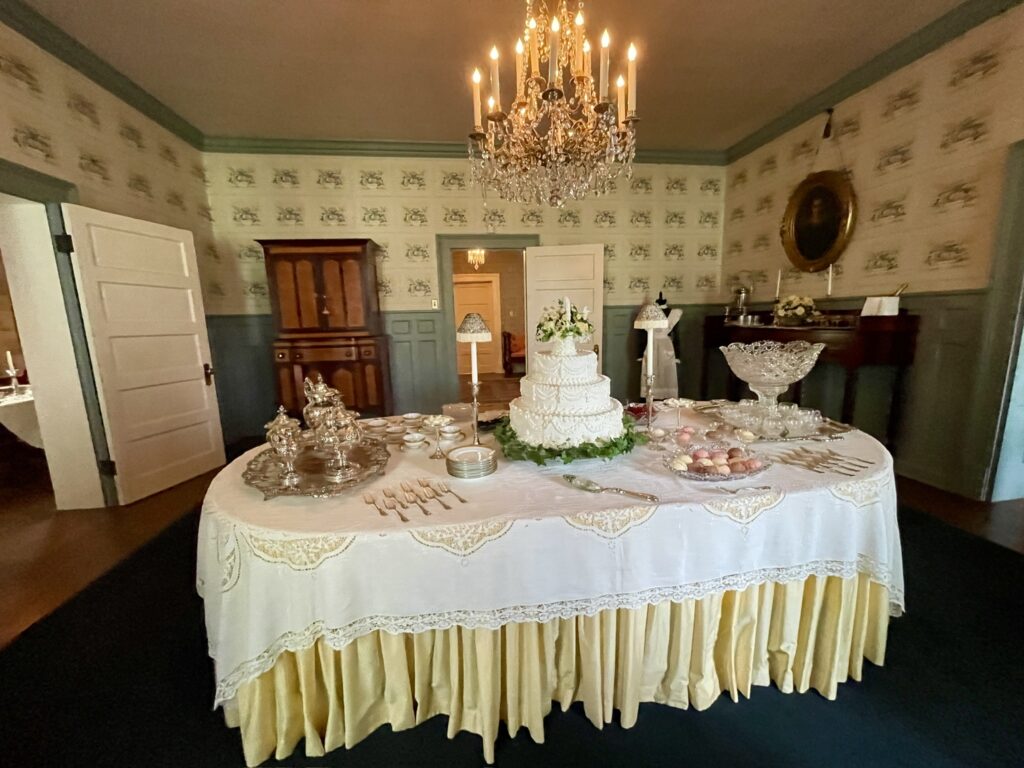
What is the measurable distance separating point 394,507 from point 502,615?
1.35ft

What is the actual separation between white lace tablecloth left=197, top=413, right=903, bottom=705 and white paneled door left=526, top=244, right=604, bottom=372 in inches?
137

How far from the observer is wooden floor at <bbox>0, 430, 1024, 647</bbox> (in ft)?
6.45

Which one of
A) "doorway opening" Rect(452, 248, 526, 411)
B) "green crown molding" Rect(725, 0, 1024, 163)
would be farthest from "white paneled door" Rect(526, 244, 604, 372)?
"doorway opening" Rect(452, 248, 526, 411)

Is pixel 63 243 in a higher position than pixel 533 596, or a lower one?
higher

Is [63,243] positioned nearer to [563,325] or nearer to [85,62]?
[85,62]

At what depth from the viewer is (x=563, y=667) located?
4.19 ft

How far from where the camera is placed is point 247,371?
4453mm

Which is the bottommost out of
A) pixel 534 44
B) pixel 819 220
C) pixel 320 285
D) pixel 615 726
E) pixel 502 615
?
pixel 615 726

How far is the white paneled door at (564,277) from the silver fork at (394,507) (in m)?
3.49

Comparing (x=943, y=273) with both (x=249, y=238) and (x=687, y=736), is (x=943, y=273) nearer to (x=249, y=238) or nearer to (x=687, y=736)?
(x=687, y=736)

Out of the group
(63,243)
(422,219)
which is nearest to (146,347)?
(63,243)

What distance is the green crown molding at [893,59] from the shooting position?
2.44 meters

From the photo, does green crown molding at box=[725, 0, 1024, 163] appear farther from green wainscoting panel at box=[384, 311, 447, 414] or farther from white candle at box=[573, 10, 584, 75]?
green wainscoting panel at box=[384, 311, 447, 414]

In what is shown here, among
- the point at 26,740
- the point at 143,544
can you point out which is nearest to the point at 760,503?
the point at 26,740
